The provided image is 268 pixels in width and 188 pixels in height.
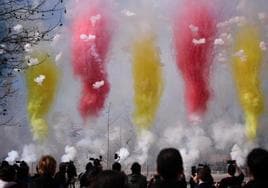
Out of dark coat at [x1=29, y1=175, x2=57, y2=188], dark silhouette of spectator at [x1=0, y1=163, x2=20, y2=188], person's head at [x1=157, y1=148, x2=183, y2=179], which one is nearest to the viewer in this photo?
person's head at [x1=157, y1=148, x2=183, y2=179]

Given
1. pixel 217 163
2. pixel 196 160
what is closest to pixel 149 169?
pixel 196 160

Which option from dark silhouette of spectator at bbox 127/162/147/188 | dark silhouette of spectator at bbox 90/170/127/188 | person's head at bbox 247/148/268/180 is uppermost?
dark silhouette of spectator at bbox 127/162/147/188

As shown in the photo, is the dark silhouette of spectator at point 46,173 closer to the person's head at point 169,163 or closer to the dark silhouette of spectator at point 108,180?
the person's head at point 169,163

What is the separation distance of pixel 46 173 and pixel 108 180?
403 centimetres

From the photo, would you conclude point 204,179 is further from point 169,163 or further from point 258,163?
point 258,163

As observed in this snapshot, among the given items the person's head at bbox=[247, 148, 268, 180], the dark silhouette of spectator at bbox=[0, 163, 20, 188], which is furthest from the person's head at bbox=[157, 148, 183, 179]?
the dark silhouette of spectator at bbox=[0, 163, 20, 188]

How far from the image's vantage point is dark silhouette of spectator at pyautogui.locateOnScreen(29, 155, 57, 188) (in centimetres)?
824

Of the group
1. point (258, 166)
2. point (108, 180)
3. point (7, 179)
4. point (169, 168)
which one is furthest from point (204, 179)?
point (108, 180)

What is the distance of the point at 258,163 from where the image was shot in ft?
18.0

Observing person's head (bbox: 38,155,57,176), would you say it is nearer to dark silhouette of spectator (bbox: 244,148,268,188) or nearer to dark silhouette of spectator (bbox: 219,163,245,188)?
dark silhouette of spectator (bbox: 244,148,268,188)

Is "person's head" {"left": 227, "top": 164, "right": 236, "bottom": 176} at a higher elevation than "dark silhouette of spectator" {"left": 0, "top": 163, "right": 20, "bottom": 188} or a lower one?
higher

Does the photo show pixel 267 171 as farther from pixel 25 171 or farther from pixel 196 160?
pixel 196 160

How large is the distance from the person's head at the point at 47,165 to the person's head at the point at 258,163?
373 cm

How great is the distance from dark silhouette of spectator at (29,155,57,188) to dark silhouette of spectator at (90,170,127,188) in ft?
12.3
